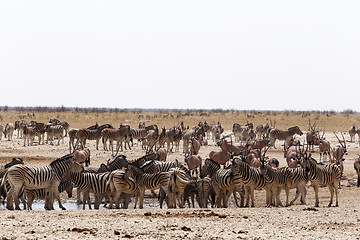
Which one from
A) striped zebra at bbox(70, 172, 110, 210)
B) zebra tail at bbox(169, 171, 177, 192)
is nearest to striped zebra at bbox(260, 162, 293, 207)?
zebra tail at bbox(169, 171, 177, 192)

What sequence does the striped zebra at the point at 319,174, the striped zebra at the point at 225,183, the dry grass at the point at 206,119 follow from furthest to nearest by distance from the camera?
the dry grass at the point at 206,119 < the striped zebra at the point at 319,174 < the striped zebra at the point at 225,183

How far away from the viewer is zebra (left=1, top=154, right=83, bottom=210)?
12953mm

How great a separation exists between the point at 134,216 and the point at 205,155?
16.1 meters

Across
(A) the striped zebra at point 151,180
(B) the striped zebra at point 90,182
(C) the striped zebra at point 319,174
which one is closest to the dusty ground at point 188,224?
(C) the striped zebra at point 319,174

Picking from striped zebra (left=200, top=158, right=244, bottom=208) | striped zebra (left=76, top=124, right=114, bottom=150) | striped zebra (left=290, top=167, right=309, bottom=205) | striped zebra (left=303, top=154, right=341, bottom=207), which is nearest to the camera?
striped zebra (left=200, top=158, right=244, bottom=208)

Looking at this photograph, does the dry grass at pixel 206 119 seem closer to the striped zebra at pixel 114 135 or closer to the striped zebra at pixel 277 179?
the striped zebra at pixel 114 135

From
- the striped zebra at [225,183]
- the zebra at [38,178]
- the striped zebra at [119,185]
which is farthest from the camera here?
the striped zebra at [225,183]

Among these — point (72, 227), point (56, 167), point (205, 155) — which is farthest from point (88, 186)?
point (205, 155)

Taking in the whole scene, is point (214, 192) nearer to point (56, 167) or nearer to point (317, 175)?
point (317, 175)

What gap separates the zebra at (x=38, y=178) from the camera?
12953 mm

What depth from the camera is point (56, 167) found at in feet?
45.6

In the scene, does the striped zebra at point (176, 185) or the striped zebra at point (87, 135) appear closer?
the striped zebra at point (176, 185)

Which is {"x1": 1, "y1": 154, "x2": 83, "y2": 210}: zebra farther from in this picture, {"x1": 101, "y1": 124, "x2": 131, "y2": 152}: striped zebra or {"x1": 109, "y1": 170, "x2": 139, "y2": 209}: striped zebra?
{"x1": 101, "y1": 124, "x2": 131, "y2": 152}: striped zebra

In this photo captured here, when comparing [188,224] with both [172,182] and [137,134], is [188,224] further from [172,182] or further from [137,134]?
[137,134]
